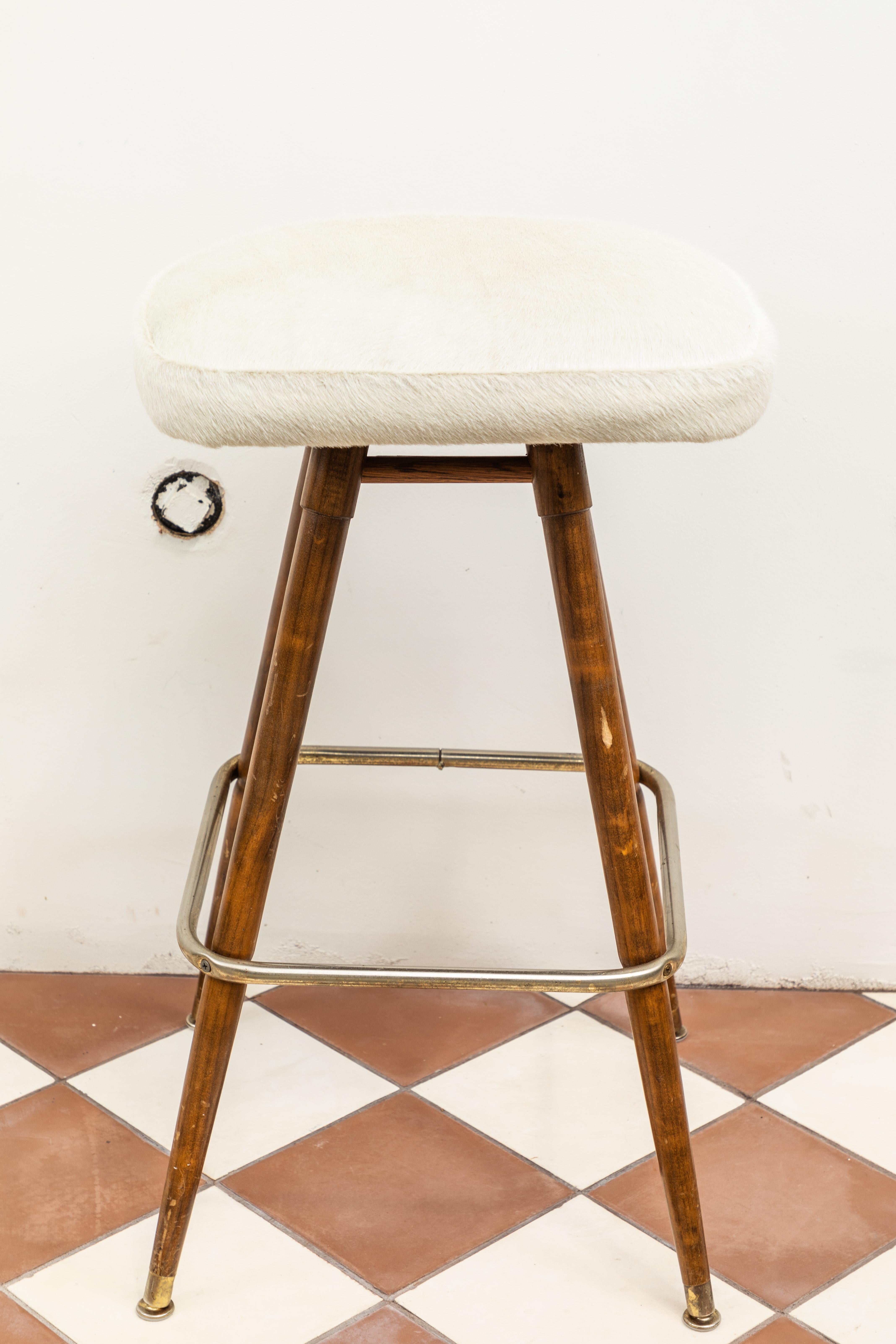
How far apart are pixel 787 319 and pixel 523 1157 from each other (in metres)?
0.89

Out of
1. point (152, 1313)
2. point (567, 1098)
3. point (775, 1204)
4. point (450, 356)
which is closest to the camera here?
point (450, 356)

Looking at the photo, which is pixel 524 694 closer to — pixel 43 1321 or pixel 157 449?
pixel 157 449

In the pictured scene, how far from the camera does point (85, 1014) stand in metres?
1.53

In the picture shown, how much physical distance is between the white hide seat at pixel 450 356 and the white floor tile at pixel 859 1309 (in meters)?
0.77

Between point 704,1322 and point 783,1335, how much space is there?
0.07 metres

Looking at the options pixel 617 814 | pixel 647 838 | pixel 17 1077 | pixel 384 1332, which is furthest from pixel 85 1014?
pixel 617 814

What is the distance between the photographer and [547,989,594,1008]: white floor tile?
1566mm

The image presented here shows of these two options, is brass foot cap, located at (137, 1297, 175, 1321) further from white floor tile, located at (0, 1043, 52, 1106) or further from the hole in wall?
the hole in wall

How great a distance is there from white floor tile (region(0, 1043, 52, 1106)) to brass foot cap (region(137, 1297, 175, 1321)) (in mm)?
334

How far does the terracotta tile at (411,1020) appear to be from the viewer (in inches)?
57.6

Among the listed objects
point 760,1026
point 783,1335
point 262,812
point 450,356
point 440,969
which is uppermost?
point 450,356

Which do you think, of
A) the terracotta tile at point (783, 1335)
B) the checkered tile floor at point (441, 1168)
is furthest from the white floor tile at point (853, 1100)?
the terracotta tile at point (783, 1335)

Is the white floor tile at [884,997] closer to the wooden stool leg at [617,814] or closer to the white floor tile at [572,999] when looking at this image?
the white floor tile at [572,999]

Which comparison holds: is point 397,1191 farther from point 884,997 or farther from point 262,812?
point 884,997
